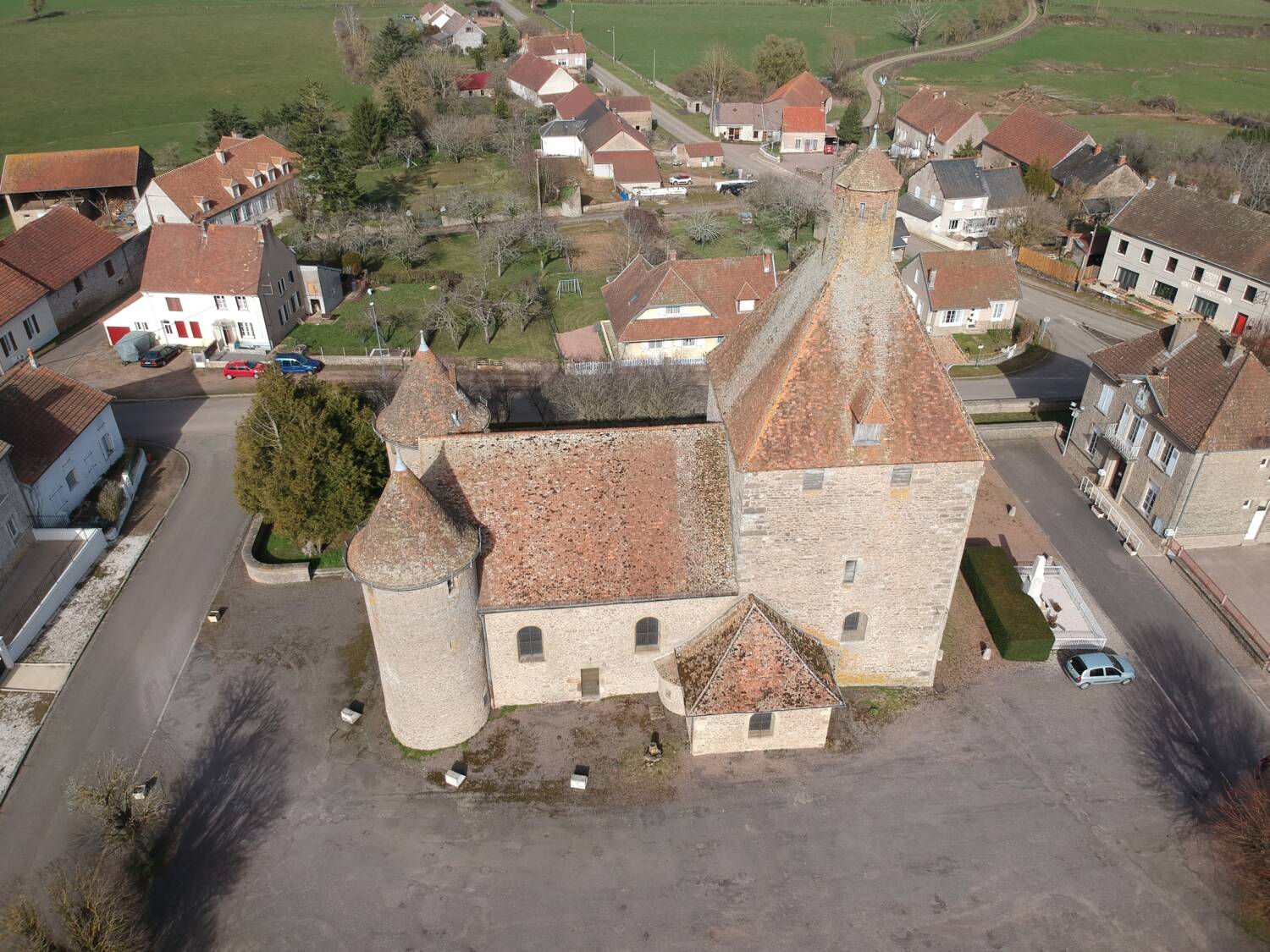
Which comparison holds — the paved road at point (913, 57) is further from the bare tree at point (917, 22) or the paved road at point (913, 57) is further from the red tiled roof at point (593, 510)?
the red tiled roof at point (593, 510)

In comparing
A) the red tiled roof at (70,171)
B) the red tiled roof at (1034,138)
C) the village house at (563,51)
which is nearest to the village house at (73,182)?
the red tiled roof at (70,171)

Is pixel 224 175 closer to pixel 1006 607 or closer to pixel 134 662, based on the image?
pixel 134 662

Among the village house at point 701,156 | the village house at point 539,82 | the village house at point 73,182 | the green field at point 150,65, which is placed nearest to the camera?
the village house at point 73,182

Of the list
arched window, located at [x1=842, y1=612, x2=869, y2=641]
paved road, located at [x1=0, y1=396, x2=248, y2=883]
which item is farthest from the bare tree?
arched window, located at [x1=842, y1=612, x2=869, y2=641]

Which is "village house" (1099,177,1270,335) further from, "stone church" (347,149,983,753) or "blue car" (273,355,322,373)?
"blue car" (273,355,322,373)

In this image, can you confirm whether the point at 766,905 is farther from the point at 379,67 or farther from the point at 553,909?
the point at 379,67

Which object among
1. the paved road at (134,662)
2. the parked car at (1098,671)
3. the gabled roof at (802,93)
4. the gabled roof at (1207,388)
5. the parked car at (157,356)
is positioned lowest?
the parked car at (157,356)

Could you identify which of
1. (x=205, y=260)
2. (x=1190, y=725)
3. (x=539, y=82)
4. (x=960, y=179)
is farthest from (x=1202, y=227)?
(x=539, y=82)
